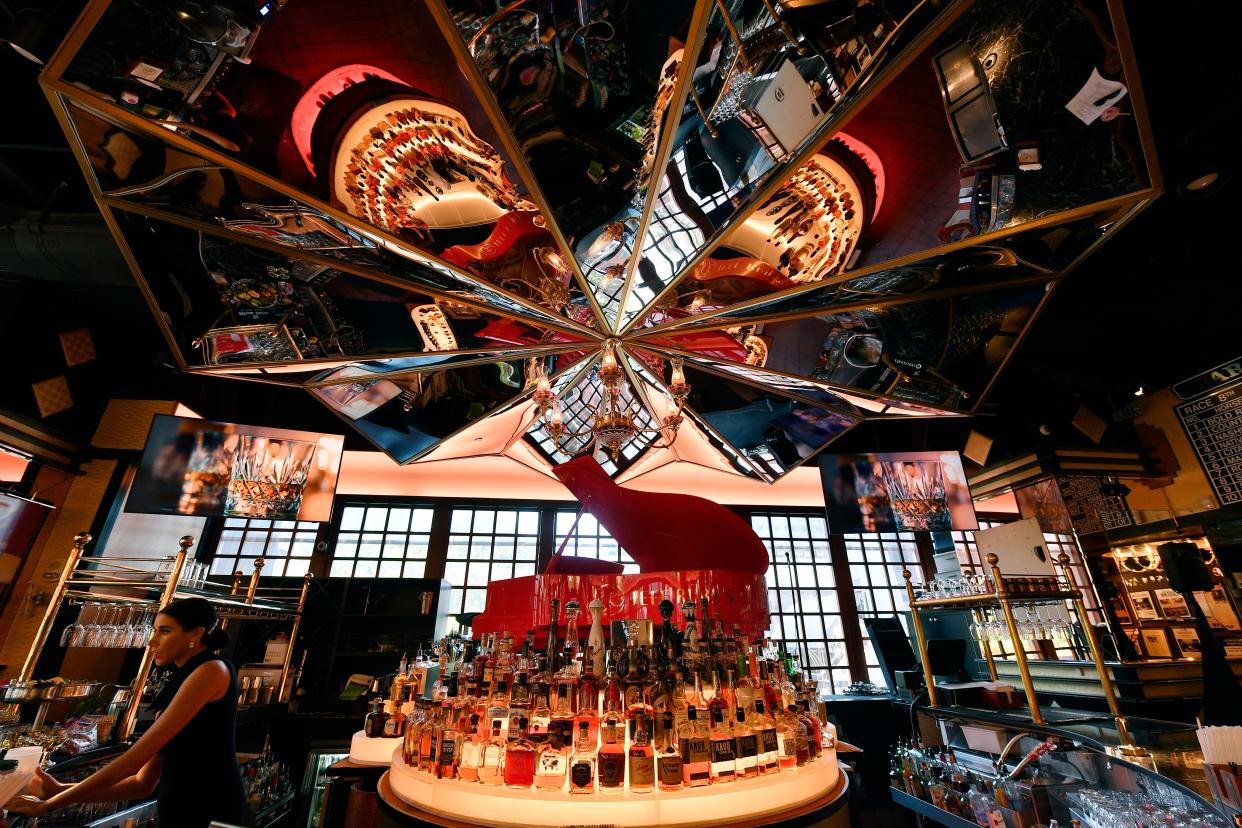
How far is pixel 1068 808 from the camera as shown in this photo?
7.29ft

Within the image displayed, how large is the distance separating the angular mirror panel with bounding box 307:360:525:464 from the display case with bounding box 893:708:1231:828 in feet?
12.4

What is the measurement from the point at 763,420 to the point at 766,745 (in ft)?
10.2

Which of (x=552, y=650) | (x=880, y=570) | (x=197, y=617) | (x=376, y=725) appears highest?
(x=880, y=570)

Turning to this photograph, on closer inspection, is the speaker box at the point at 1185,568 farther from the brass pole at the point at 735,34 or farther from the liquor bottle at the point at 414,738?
the liquor bottle at the point at 414,738

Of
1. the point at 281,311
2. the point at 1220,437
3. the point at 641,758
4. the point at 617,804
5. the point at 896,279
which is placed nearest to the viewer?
the point at 617,804

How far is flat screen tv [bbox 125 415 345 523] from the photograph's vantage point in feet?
16.6

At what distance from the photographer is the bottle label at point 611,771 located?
1.71 meters

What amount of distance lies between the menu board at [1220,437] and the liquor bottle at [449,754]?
7.89 metres

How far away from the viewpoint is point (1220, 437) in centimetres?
561

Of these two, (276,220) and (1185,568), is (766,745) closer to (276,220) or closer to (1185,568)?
(276,220)

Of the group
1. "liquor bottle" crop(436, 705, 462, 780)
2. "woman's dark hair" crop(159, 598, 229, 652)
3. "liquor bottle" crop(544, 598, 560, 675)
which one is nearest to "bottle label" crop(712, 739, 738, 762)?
"liquor bottle" crop(544, 598, 560, 675)

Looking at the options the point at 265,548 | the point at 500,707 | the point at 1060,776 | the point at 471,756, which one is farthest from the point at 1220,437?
the point at 265,548

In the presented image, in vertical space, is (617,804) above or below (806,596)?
below

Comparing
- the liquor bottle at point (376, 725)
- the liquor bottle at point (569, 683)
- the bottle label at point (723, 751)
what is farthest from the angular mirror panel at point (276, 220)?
the liquor bottle at point (376, 725)
